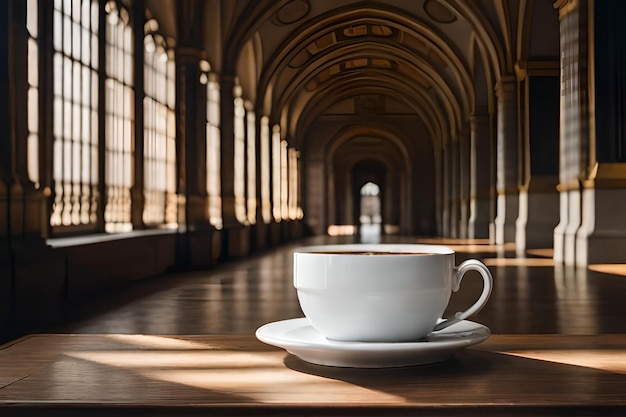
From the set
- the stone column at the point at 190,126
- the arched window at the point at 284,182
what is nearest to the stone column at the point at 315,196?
the arched window at the point at 284,182

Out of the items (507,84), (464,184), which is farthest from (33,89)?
(464,184)

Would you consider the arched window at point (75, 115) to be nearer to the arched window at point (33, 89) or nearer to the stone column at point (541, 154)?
the arched window at point (33, 89)

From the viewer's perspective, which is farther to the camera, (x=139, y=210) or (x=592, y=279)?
(x=139, y=210)

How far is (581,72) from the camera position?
41.3 ft

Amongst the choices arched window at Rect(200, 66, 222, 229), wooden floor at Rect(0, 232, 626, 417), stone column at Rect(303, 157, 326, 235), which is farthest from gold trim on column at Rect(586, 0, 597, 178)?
stone column at Rect(303, 157, 326, 235)

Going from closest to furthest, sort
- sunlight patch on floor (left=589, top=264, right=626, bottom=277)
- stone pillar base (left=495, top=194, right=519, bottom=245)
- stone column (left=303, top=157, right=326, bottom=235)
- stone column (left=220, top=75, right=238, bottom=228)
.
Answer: sunlight patch on floor (left=589, top=264, right=626, bottom=277)
stone column (left=220, top=75, right=238, bottom=228)
stone pillar base (left=495, top=194, right=519, bottom=245)
stone column (left=303, top=157, right=326, bottom=235)

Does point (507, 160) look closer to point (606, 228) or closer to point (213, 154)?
point (213, 154)

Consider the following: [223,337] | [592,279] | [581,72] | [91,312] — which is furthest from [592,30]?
[223,337]

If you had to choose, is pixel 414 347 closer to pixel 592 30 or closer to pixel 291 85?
pixel 592 30

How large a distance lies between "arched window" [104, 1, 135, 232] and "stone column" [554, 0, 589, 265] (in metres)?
6.78

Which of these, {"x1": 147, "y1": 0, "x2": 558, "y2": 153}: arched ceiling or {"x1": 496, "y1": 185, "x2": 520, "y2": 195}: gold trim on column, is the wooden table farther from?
{"x1": 496, "y1": 185, "x2": 520, "y2": 195}: gold trim on column

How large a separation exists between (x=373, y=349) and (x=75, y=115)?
9539 mm

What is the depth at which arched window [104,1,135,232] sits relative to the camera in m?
11.5

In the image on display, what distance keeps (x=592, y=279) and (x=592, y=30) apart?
4204mm
